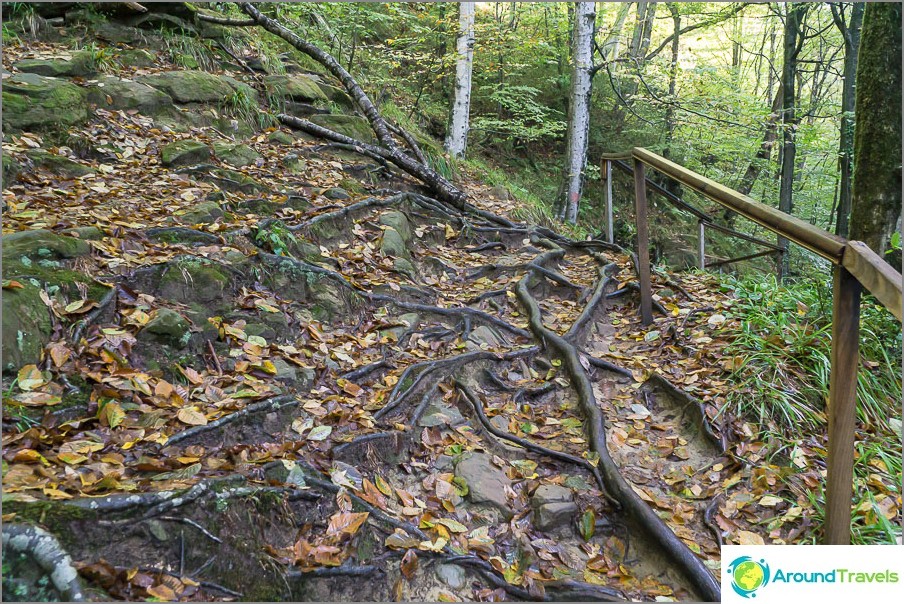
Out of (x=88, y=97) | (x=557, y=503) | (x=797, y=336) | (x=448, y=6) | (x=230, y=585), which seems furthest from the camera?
(x=448, y=6)

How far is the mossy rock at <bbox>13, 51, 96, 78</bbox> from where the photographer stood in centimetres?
474

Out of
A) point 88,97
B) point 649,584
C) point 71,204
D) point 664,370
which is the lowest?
point 649,584

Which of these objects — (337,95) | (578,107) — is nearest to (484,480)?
(337,95)

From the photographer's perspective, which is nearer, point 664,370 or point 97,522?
point 97,522

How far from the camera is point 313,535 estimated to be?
216cm

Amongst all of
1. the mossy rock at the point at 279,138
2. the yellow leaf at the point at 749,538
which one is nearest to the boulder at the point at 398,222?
the mossy rock at the point at 279,138

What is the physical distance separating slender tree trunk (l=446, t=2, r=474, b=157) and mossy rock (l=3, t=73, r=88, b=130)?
5.74m

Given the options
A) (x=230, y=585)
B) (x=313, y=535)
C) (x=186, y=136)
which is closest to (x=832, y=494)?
(x=313, y=535)

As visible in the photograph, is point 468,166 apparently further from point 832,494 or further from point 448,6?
point 832,494

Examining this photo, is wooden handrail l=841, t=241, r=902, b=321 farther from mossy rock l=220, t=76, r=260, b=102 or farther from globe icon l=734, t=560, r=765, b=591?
mossy rock l=220, t=76, r=260, b=102

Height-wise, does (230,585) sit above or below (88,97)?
below

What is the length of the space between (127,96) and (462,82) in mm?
5594

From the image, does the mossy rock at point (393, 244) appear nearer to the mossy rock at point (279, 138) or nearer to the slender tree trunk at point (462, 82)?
the mossy rock at point (279, 138)

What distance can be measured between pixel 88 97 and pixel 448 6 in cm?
879
